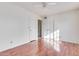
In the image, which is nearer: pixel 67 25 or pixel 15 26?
pixel 67 25

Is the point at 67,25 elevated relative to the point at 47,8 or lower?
lower

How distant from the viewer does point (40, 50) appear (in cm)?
300

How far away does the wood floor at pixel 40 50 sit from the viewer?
9.34 feet

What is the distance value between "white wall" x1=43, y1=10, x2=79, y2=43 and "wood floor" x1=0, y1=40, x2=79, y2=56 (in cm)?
19

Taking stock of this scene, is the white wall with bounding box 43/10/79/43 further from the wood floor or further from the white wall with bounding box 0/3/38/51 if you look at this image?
the white wall with bounding box 0/3/38/51

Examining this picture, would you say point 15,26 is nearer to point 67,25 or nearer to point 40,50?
point 40,50

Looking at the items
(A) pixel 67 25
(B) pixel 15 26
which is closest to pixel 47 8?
(A) pixel 67 25

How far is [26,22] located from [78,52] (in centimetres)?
162

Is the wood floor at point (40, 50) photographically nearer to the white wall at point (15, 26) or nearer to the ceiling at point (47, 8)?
the white wall at point (15, 26)

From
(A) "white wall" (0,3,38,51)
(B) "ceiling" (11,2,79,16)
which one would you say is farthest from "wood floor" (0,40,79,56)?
(B) "ceiling" (11,2,79,16)

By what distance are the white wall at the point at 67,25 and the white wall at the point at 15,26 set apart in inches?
18.1

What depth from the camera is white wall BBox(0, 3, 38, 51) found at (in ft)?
10.0

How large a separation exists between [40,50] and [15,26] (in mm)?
1011

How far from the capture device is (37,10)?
9.78 ft
